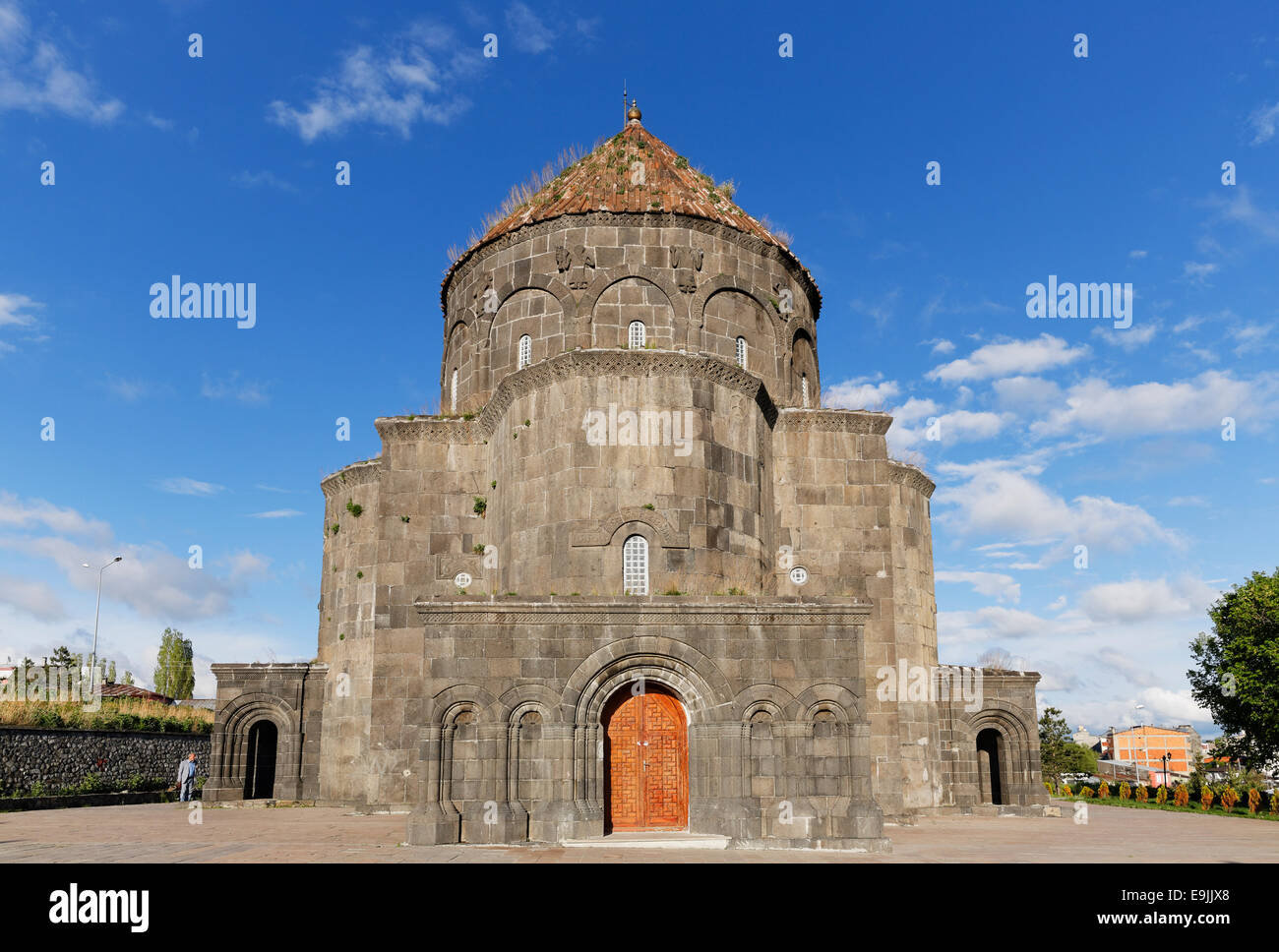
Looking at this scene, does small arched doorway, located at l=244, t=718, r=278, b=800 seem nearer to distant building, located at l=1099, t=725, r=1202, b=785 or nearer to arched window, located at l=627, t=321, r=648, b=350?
arched window, located at l=627, t=321, r=648, b=350

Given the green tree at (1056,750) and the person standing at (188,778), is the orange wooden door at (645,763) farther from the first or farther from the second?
the green tree at (1056,750)

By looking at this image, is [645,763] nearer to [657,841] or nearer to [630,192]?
[657,841]

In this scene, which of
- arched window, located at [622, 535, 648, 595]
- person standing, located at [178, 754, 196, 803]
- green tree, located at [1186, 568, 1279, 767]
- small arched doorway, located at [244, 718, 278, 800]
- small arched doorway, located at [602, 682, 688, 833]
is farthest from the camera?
green tree, located at [1186, 568, 1279, 767]

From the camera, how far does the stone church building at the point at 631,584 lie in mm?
19016

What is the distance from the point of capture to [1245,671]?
38438 mm

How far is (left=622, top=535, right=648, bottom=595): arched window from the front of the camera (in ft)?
77.9

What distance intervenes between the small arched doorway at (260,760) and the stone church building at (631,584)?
0.42 feet

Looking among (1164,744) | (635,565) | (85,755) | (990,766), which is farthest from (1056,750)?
(1164,744)

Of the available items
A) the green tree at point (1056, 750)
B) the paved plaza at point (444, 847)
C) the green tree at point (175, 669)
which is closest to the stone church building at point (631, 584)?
the paved plaza at point (444, 847)

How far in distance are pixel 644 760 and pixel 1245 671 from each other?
31.7m

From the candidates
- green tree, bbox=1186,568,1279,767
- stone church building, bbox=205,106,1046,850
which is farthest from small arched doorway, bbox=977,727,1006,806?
green tree, bbox=1186,568,1279,767

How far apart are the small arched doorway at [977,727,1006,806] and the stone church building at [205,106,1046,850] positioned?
0.17 m

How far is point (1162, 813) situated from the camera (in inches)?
1383
